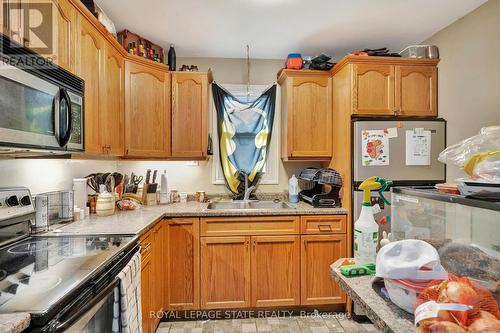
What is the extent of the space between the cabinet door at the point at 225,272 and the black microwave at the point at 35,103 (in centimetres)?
134

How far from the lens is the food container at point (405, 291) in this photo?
749 millimetres

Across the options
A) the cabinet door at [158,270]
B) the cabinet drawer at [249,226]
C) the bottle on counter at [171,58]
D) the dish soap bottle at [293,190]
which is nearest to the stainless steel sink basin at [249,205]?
the dish soap bottle at [293,190]

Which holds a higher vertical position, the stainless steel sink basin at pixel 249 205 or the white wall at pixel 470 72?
the white wall at pixel 470 72

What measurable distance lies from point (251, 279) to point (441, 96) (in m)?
2.44

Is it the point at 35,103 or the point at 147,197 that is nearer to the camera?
the point at 35,103

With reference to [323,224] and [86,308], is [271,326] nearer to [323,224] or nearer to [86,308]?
[323,224]

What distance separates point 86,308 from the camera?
3.25 feet

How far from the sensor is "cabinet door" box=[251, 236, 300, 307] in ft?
7.62

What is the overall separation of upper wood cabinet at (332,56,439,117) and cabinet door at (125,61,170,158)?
1.71 meters

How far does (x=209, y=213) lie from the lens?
7.50 feet

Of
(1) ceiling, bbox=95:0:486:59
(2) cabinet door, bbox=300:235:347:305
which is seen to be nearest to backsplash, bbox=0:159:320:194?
(2) cabinet door, bbox=300:235:347:305

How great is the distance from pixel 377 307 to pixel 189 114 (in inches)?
89.7

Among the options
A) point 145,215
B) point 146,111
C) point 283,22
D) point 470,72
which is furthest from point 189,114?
point 470,72

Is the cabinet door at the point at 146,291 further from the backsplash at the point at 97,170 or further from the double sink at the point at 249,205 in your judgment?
the double sink at the point at 249,205
